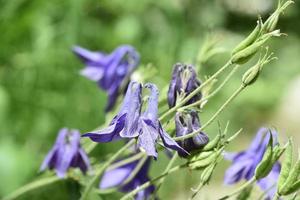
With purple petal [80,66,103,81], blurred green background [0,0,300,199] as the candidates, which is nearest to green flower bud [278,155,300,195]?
purple petal [80,66,103,81]

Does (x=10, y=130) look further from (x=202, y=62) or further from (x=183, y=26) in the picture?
(x=202, y=62)

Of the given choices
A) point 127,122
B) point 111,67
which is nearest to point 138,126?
point 127,122

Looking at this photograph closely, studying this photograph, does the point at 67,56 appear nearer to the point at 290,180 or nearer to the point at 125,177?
the point at 125,177

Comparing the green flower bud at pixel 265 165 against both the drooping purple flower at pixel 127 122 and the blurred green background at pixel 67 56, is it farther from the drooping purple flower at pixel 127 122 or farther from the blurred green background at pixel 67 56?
the blurred green background at pixel 67 56

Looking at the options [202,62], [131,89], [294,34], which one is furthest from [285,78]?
[131,89]

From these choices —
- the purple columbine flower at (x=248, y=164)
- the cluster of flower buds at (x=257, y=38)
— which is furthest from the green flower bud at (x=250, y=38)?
the purple columbine flower at (x=248, y=164)
